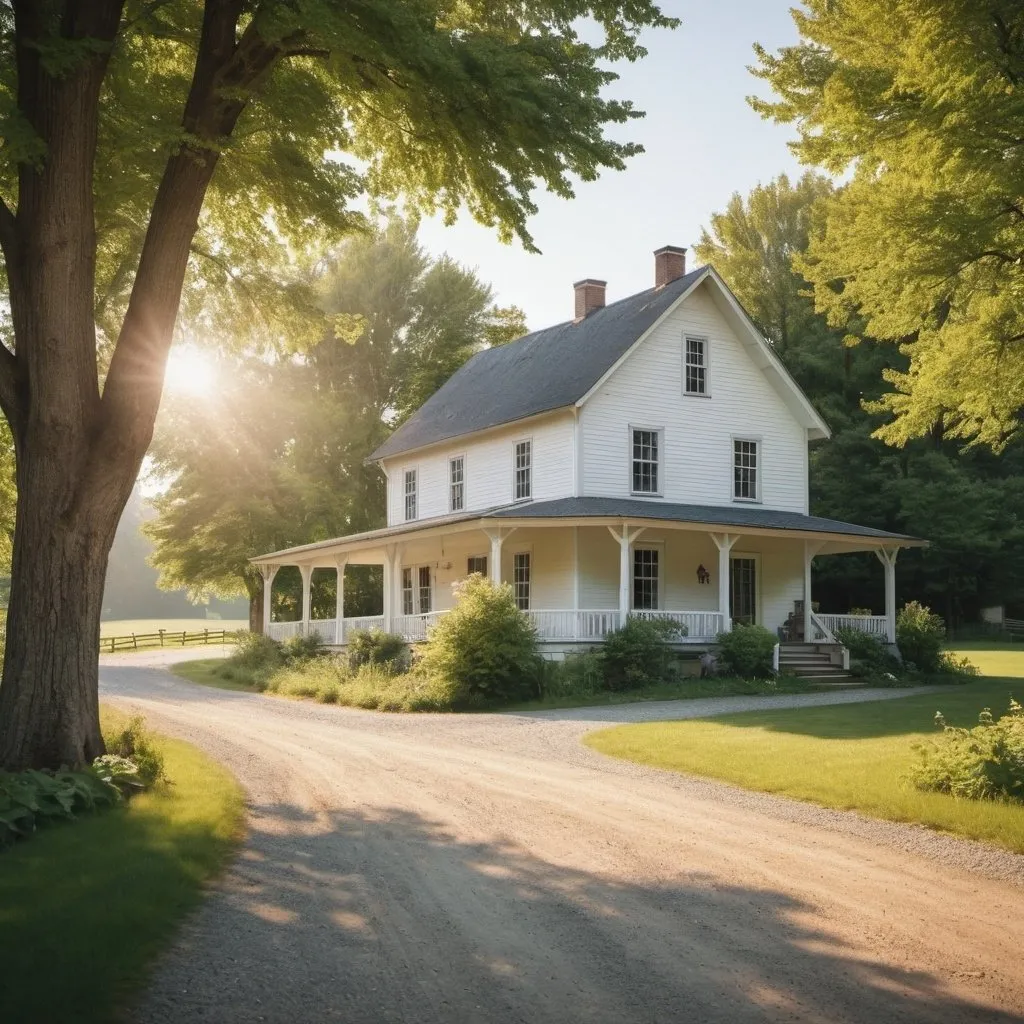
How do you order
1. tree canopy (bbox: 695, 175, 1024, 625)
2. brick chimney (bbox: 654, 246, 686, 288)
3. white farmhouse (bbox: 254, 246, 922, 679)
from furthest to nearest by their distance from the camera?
tree canopy (bbox: 695, 175, 1024, 625), brick chimney (bbox: 654, 246, 686, 288), white farmhouse (bbox: 254, 246, 922, 679)

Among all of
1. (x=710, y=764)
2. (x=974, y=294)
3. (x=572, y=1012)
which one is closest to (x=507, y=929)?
(x=572, y=1012)

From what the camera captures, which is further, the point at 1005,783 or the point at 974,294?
the point at 974,294

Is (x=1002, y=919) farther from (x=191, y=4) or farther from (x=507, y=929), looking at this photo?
(x=191, y=4)

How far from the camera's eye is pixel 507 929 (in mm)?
6281

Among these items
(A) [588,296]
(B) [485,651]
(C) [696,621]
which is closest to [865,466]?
(A) [588,296]

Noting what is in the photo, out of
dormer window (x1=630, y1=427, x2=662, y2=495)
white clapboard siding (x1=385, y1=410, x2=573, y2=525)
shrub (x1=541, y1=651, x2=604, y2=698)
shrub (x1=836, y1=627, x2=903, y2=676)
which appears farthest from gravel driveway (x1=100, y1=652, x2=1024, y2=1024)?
dormer window (x1=630, y1=427, x2=662, y2=495)

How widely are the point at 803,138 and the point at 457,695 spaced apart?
39.5ft

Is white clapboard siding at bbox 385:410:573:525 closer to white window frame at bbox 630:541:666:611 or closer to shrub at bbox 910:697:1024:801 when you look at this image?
white window frame at bbox 630:541:666:611

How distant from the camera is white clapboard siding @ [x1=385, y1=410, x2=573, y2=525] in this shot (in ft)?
91.4

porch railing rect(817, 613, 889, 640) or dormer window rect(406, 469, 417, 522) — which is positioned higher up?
dormer window rect(406, 469, 417, 522)

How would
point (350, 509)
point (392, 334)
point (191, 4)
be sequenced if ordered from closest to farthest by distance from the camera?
1. point (191, 4)
2. point (350, 509)
3. point (392, 334)

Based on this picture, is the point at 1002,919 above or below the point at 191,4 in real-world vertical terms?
below

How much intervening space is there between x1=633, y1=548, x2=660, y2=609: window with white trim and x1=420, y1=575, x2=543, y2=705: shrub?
6.17m

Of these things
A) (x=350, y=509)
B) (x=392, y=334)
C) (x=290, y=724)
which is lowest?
(x=290, y=724)
